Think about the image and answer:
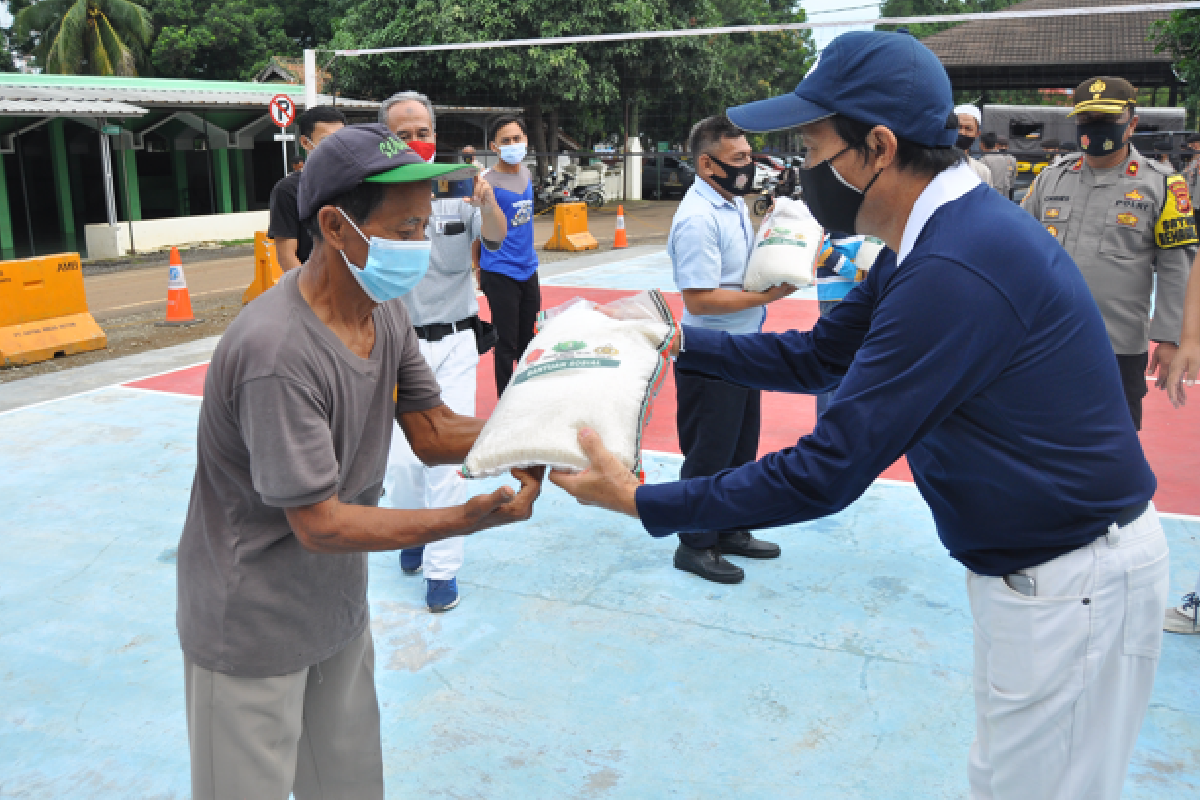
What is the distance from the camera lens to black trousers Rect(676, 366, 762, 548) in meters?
4.48

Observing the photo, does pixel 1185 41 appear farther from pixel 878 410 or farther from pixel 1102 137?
pixel 878 410

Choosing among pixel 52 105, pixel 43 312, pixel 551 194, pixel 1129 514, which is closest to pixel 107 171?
pixel 52 105

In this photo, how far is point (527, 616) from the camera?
403cm

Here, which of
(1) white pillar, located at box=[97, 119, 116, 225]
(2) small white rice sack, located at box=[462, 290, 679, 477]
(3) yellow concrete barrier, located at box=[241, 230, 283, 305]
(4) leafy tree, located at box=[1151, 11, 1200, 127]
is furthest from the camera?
(1) white pillar, located at box=[97, 119, 116, 225]

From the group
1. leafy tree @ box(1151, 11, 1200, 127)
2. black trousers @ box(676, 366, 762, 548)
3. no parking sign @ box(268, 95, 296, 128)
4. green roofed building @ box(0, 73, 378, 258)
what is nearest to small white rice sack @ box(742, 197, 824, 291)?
black trousers @ box(676, 366, 762, 548)

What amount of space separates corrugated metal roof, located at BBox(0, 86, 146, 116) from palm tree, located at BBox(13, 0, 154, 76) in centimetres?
1472

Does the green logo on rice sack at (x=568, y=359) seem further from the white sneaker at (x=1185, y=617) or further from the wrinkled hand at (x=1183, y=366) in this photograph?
the white sneaker at (x=1185, y=617)

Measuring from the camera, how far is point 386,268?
2014mm

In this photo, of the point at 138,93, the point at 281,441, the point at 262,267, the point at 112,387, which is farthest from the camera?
the point at 138,93

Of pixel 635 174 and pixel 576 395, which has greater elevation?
pixel 635 174

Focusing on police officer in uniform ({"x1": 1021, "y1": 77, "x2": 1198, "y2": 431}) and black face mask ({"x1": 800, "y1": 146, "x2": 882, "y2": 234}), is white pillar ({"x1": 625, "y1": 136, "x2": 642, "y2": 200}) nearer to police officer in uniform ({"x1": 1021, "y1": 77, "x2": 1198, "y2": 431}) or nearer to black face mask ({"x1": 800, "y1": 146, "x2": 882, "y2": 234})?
police officer in uniform ({"x1": 1021, "y1": 77, "x2": 1198, "y2": 431})

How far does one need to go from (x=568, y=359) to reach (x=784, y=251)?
7.93 ft

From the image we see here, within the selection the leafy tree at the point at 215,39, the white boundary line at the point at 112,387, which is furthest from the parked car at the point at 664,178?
the white boundary line at the point at 112,387

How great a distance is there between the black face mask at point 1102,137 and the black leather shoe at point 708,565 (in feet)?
8.27
